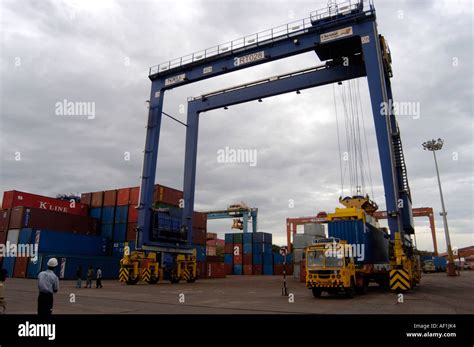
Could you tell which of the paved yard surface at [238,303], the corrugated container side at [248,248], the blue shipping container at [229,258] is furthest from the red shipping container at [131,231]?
the blue shipping container at [229,258]

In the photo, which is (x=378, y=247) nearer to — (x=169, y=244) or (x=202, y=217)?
(x=169, y=244)

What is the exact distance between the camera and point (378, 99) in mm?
19375

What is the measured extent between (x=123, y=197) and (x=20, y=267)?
10449mm

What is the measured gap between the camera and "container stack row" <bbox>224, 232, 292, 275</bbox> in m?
51.9

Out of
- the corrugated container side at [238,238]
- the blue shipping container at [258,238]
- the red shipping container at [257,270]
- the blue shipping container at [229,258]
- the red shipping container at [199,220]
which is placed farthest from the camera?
the blue shipping container at [229,258]

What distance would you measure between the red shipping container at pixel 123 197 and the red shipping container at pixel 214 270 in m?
11.9

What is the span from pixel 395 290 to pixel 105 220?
28.4m

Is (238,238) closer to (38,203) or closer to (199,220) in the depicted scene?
(199,220)

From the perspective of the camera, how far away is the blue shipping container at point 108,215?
35156 mm

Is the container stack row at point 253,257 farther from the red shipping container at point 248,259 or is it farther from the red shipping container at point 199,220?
the red shipping container at point 199,220

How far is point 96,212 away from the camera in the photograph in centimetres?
3638

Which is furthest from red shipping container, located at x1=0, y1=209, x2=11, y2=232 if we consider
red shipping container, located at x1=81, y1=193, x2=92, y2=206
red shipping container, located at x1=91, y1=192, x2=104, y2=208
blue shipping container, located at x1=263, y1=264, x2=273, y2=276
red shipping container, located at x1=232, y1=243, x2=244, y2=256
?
blue shipping container, located at x1=263, y1=264, x2=273, y2=276

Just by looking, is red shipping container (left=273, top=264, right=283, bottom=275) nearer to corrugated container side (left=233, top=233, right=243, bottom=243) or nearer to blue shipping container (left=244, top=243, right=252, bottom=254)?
blue shipping container (left=244, top=243, right=252, bottom=254)
